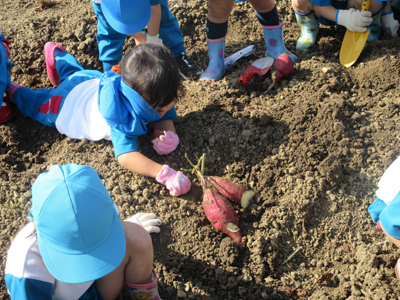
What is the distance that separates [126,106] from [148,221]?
2.31ft

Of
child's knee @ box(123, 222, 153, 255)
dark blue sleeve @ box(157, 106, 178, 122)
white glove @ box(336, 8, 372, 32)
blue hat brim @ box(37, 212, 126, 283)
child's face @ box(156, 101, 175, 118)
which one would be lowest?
dark blue sleeve @ box(157, 106, 178, 122)

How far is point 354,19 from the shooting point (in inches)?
114

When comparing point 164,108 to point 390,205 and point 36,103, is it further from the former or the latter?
point 390,205

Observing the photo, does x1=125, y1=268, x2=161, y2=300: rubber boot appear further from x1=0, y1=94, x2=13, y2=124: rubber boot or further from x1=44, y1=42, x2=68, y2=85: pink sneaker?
x1=44, y1=42, x2=68, y2=85: pink sneaker

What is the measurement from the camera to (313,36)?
3195 mm

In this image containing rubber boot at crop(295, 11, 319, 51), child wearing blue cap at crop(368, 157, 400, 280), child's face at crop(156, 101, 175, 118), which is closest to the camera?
child wearing blue cap at crop(368, 157, 400, 280)

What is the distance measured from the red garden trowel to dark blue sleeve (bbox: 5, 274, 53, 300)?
1.94 metres

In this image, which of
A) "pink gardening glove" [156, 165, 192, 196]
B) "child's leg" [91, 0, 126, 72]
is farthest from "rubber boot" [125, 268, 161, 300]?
"child's leg" [91, 0, 126, 72]

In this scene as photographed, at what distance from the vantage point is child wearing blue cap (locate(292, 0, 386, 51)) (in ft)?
9.57

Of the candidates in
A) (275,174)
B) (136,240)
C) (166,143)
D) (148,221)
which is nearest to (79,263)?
(136,240)

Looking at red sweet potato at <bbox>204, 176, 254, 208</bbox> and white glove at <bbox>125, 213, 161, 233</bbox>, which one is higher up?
red sweet potato at <bbox>204, 176, 254, 208</bbox>

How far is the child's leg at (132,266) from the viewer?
1678mm

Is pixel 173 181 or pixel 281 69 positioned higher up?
pixel 281 69

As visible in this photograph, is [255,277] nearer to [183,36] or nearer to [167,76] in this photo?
[167,76]
